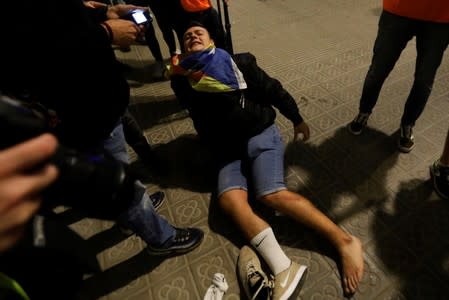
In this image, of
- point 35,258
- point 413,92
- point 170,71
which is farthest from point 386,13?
point 35,258

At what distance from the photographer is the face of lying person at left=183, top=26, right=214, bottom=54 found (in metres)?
1.50

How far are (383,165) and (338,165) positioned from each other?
0.27m

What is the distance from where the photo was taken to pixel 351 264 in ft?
4.26

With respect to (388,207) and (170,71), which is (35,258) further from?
(388,207)

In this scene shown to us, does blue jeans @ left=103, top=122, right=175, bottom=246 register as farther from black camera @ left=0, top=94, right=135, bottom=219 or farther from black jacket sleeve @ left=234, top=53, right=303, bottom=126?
black jacket sleeve @ left=234, top=53, right=303, bottom=126

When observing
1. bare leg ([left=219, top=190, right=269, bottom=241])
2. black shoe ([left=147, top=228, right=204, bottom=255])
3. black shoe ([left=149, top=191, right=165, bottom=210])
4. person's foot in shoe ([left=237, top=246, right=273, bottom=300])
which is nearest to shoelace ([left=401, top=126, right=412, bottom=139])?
bare leg ([left=219, top=190, right=269, bottom=241])

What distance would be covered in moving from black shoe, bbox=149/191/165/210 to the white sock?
2.14 ft

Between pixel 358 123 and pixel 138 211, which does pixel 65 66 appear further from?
pixel 358 123

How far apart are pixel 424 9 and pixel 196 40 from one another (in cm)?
115

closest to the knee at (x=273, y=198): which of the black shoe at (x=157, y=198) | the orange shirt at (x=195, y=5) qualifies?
the black shoe at (x=157, y=198)

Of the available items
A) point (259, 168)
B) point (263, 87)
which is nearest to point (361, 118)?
point (263, 87)

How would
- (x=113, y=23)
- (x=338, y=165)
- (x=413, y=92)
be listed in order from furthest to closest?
(x=338, y=165), (x=413, y=92), (x=113, y=23)

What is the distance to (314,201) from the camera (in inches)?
64.6

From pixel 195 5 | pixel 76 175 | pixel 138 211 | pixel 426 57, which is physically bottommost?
pixel 138 211
